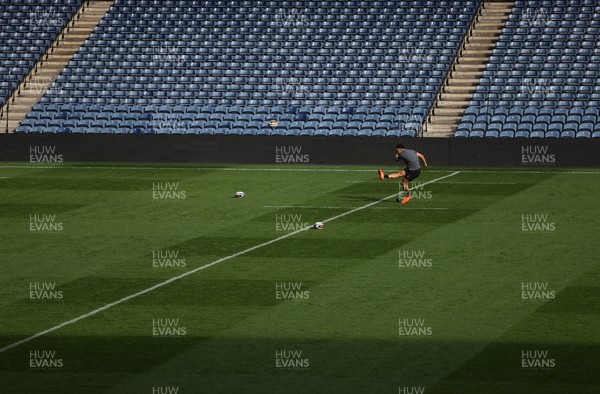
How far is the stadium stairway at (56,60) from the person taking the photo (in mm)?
50250

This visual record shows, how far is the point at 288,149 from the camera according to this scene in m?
42.4

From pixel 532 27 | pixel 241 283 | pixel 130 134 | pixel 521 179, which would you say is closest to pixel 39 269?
pixel 241 283

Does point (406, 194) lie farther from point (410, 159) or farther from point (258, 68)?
point (258, 68)

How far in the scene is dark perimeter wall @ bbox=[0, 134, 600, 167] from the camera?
40.3 m

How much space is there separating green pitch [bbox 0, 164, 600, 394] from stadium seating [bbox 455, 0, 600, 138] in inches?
417

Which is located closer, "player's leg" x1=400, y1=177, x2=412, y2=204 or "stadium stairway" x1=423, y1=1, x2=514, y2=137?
"player's leg" x1=400, y1=177, x2=412, y2=204

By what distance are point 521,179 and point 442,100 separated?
451 inches

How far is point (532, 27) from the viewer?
163 ft

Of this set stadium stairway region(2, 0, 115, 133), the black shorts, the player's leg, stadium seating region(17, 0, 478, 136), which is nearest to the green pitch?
the player's leg

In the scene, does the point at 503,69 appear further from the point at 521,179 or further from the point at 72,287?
the point at 72,287

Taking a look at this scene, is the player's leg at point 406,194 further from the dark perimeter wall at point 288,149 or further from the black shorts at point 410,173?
the dark perimeter wall at point 288,149

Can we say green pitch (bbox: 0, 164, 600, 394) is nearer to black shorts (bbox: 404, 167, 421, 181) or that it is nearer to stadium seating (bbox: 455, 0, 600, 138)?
black shorts (bbox: 404, 167, 421, 181)

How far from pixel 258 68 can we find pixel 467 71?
8976mm

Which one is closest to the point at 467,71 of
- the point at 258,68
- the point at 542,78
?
the point at 542,78
